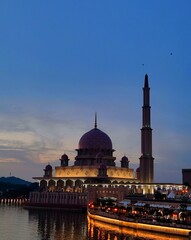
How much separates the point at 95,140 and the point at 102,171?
38.9ft

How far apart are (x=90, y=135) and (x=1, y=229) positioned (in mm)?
64619

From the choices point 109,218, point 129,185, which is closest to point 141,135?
point 129,185

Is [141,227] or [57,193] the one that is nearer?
[141,227]

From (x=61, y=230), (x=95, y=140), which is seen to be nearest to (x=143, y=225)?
(x=61, y=230)

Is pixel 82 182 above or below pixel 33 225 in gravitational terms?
above

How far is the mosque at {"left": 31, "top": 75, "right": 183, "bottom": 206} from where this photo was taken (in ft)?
351

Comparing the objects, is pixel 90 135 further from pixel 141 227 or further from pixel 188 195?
A: pixel 141 227

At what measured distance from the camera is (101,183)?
109m

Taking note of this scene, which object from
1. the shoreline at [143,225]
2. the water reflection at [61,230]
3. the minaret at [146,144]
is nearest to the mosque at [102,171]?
the minaret at [146,144]

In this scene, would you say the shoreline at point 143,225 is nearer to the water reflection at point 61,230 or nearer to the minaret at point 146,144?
the water reflection at point 61,230

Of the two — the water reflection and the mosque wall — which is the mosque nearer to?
the mosque wall

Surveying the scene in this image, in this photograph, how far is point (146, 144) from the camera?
4218 inches

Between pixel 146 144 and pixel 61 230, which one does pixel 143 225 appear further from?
pixel 146 144

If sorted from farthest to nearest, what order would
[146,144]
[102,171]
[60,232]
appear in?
[102,171], [146,144], [60,232]
